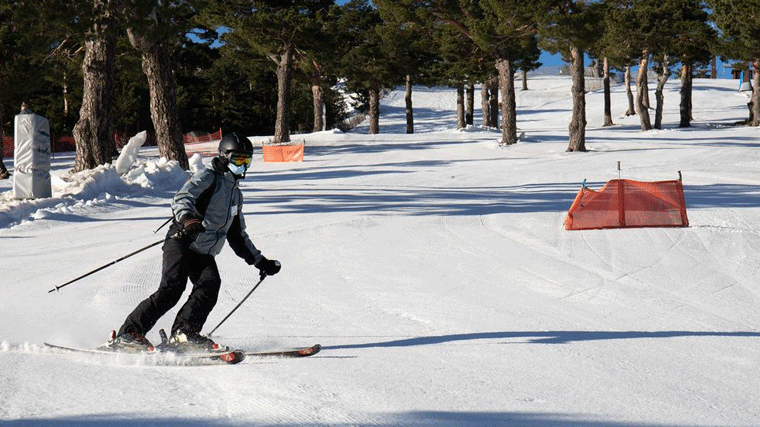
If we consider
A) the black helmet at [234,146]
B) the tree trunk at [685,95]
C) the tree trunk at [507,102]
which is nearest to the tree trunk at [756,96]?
the tree trunk at [685,95]

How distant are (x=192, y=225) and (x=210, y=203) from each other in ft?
1.17

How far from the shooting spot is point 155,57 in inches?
873

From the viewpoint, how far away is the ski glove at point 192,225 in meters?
5.50

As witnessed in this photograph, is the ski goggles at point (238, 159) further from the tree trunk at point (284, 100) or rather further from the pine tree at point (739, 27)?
the pine tree at point (739, 27)

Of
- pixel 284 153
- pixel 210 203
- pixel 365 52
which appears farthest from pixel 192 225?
pixel 365 52

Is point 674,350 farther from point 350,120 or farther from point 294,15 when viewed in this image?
point 350,120

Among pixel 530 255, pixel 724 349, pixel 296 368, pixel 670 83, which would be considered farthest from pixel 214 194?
pixel 670 83

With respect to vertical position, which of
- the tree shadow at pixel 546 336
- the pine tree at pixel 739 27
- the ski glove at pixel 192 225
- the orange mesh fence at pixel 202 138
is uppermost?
the pine tree at pixel 739 27

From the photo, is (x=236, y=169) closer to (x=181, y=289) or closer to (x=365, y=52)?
(x=181, y=289)

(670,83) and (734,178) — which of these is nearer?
(734,178)

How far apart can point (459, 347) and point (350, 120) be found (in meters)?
72.0

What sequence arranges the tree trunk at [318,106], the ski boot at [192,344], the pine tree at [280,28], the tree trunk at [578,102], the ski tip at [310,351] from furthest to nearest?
the tree trunk at [318,106] < the pine tree at [280,28] < the tree trunk at [578,102] < the ski tip at [310,351] < the ski boot at [192,344]

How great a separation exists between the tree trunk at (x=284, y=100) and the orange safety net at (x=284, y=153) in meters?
6.39

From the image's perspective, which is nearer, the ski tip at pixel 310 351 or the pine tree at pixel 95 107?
the ski tip at pixel 310 351
